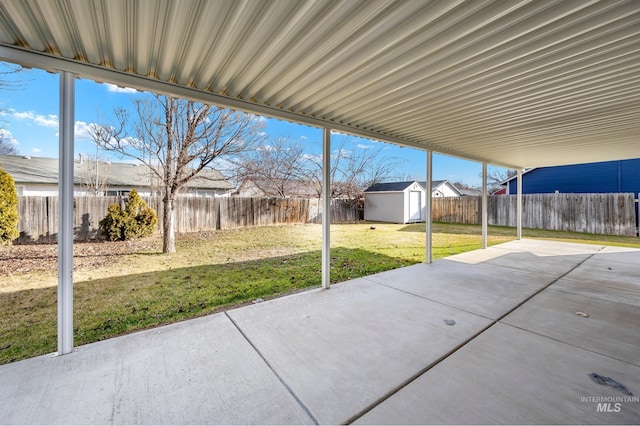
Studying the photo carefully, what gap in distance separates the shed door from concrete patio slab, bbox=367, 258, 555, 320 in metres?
11.0

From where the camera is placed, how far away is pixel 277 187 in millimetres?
13484

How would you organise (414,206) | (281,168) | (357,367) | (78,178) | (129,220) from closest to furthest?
(357,367)
(129,220)
(78,178)
(281,168)
(414,206)

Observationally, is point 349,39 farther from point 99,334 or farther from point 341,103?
point 99,334

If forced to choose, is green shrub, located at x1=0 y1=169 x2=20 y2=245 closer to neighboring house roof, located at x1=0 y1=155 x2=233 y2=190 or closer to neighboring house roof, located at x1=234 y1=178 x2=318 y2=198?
neighboring house roof, located at x1=0 y1=155 x2=233 y2=190

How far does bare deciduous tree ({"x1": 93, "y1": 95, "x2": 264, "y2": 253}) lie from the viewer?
616 cm

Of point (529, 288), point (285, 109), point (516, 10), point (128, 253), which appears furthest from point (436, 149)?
point (128, 253)

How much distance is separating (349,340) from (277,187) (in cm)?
1166

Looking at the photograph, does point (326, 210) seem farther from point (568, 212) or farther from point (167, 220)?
point (568, 212)

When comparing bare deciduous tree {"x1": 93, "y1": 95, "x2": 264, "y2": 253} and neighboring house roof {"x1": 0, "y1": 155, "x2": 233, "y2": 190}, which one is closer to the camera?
bare deciduous tree {"x1": 93, "y1": 95, "x2": 264, "y2": 253}

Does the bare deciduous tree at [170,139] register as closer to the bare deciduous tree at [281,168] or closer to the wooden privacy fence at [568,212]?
the bare deciduous tree at [281,168]

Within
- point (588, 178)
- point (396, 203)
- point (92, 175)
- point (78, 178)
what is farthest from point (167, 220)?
point (588, 178)


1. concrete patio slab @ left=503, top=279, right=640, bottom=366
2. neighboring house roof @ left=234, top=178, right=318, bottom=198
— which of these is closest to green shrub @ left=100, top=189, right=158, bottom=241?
neighboring house roof @ left=234, top=178, right=318, bottom=198

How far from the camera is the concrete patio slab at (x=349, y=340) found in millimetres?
1732

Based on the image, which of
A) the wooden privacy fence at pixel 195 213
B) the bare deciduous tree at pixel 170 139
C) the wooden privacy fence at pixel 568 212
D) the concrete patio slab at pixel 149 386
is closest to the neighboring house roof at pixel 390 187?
the wooden privacy fence at pixel 195 213
